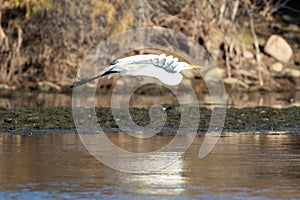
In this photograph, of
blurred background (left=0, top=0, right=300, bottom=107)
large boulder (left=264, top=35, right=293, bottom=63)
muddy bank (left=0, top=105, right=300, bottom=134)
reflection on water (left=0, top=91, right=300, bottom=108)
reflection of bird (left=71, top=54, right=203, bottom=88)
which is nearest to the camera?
reflection of bird (left=71, top=54, right=203, bottom=88)

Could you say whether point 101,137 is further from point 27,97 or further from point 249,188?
point 27,97

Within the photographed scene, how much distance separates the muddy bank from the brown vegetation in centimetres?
1001

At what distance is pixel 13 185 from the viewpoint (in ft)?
35.6

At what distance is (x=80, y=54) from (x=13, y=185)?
69.8ft

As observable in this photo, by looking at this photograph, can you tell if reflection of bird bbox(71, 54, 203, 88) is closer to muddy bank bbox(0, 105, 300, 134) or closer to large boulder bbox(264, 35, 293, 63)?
muddy bank bbox(0, 105, 300, 134)

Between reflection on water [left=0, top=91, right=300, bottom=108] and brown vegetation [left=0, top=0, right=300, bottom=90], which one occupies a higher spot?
brown vegetation [left=0, top=0, right=300, bottom=90]

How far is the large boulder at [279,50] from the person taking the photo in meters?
37.7

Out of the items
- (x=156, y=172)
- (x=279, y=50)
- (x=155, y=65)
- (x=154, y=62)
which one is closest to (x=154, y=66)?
(x=155, y=65)

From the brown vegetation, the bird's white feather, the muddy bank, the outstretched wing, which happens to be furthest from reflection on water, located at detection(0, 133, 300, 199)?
the brown vegetation

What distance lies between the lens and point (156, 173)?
1200 centimetres

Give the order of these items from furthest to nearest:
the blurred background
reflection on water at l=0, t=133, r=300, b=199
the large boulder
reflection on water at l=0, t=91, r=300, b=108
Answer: the large boulder, the blurred background, reflection on water at l=0, t=91, r=300, b=108, reflection on water at l=0, t=133, r=300, b=199

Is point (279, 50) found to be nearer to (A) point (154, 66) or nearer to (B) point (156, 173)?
(A) point (154, 66)

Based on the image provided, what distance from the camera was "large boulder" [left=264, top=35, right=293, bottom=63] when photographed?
124ft

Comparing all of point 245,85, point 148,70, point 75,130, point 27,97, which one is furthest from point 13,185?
point 245,85
